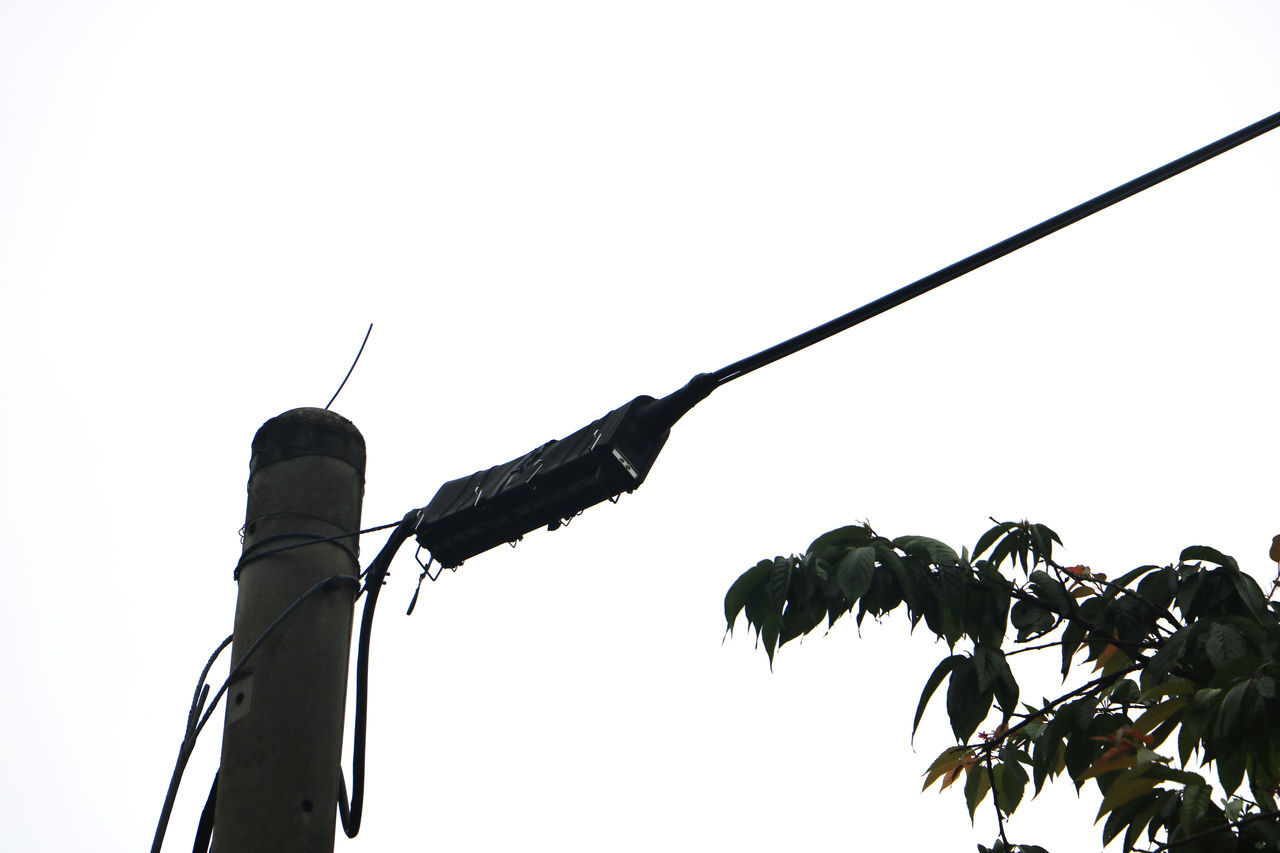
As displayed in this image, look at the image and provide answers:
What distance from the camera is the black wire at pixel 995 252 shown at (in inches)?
132

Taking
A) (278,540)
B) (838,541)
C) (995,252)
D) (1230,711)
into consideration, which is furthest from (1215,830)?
(278,540)

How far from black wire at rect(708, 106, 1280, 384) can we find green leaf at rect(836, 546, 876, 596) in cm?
66

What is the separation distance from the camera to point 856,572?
3467 mm

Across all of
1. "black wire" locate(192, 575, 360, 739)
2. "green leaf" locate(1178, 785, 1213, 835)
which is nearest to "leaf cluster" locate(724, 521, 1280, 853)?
"green leaf" locate(1178, 785, 1213, 835)

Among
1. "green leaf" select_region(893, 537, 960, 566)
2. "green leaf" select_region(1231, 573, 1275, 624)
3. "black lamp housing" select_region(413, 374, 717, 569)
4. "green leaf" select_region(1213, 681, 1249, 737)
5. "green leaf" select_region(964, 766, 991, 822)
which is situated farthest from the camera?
"green leaf" select_region(964, 766, 991, 822)

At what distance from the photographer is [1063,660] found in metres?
3.96

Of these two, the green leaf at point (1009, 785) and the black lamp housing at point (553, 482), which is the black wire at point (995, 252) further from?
the green leaf at point (1009, 785)

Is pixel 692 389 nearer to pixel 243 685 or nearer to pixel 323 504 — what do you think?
pixel 323 504

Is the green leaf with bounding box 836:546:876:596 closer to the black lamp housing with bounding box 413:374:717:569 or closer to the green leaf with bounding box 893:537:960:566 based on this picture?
the green leaf with bounding box 893:537:960:566

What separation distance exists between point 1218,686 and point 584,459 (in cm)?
199

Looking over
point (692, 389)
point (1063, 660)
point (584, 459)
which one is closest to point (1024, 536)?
point (1063, 660)

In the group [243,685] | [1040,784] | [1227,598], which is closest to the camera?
[243,685]

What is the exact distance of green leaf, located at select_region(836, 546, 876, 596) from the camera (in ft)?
11.3

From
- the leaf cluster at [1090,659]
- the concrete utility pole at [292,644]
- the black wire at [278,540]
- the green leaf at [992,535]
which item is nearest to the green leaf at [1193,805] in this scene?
the leaf cluster at [1090,659]
